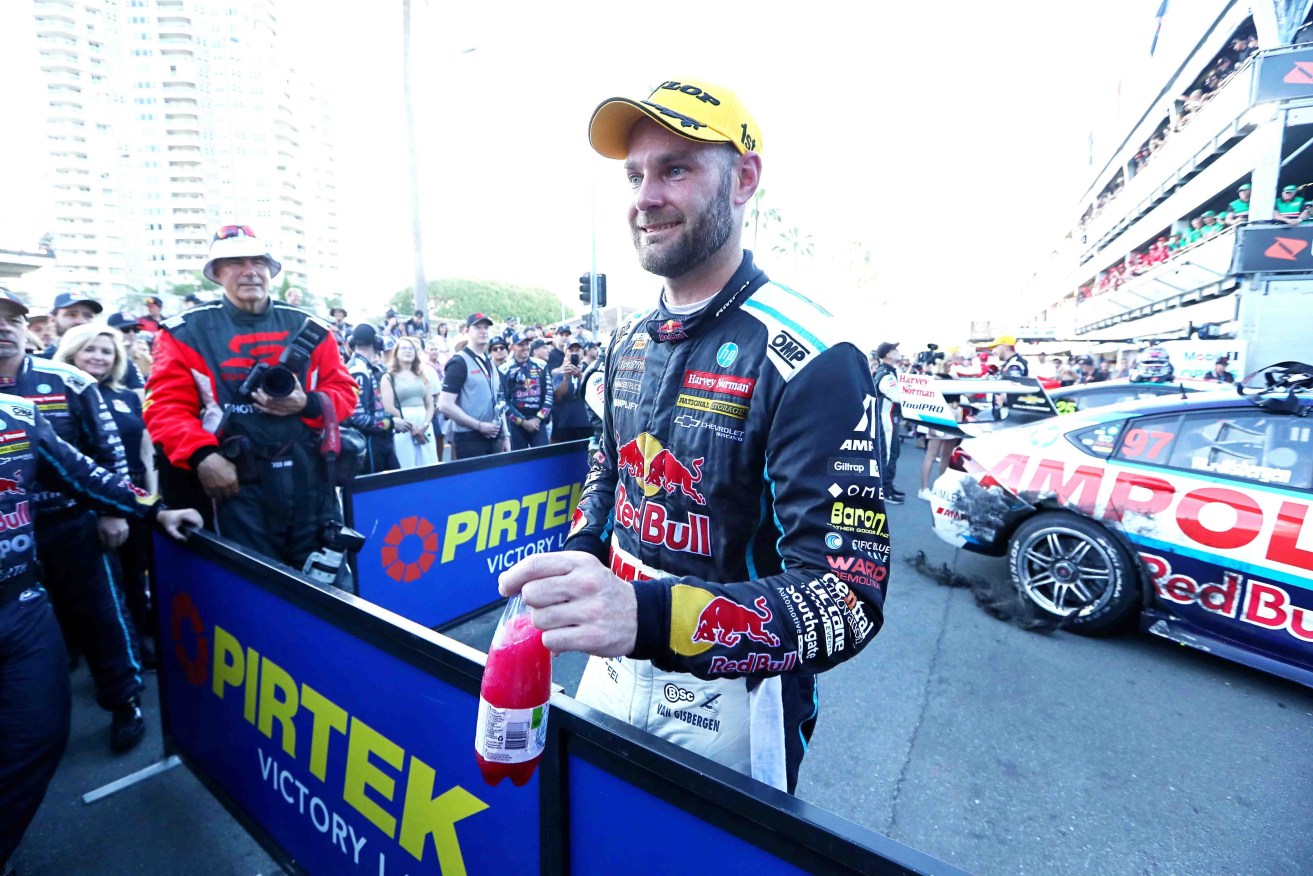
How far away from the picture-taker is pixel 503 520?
15.9 ft

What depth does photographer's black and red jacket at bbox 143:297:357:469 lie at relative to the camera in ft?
10.0

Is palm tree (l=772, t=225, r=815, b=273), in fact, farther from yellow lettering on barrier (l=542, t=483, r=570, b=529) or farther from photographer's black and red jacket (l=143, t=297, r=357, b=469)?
photographer's black and red jacket (l=143, t=297, r=357, b=469)

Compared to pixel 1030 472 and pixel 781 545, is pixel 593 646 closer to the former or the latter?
pixel 781 545

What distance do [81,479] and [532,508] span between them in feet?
9.24

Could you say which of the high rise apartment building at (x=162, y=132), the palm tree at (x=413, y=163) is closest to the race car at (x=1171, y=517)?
the palm tree at (x=413, y=163)

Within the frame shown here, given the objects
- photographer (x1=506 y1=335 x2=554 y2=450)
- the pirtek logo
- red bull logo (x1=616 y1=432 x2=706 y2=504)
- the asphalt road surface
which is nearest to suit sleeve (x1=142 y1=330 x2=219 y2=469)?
the asphalt road surface

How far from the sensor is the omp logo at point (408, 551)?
4.04 meters

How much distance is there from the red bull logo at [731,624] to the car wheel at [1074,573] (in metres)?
4.23

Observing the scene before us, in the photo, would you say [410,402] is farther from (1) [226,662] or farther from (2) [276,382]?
(1) [226,662]

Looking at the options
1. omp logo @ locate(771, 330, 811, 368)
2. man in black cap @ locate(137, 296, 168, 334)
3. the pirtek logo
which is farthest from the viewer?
the pirtek logo

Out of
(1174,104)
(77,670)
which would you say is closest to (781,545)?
(77,670)

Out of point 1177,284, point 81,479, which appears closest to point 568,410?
point 81,479

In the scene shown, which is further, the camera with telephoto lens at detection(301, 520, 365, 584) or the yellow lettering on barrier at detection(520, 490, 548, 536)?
the yellow lettering on barrier at detection(520, 490, 548, 536)

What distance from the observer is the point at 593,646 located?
913 millimetres
